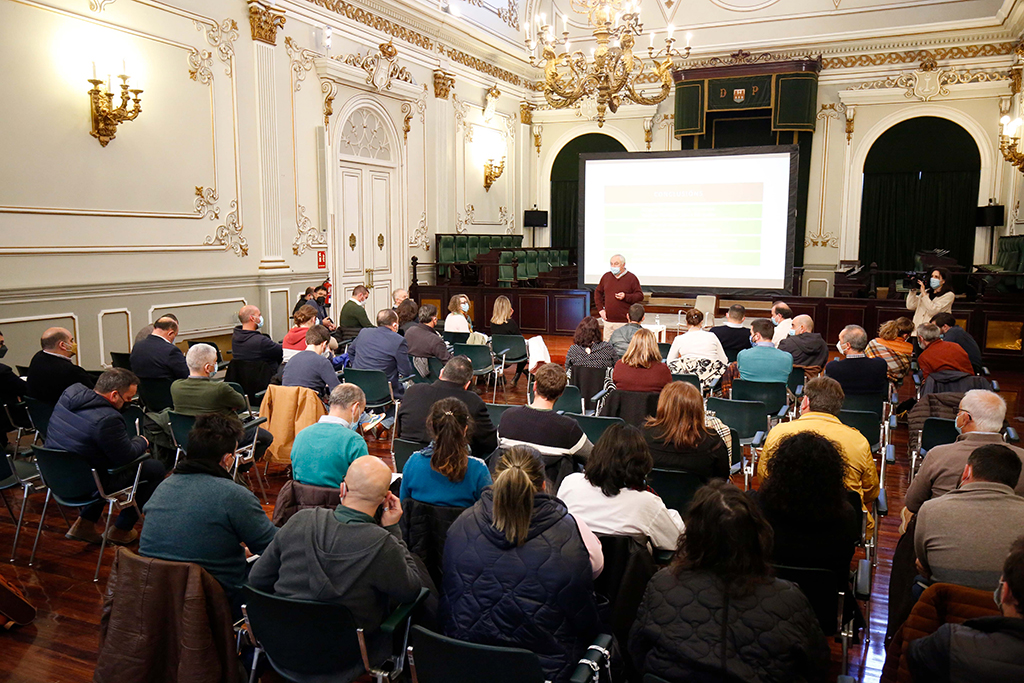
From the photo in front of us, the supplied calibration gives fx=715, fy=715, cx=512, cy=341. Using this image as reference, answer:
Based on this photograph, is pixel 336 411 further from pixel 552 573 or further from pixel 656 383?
pixel 656 383

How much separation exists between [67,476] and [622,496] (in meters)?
2.75

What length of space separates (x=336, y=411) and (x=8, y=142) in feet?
15.4

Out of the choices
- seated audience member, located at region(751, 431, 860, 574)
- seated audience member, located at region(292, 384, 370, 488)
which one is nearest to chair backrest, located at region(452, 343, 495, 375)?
seated audience member, located at region(292, 384, 370, 488)

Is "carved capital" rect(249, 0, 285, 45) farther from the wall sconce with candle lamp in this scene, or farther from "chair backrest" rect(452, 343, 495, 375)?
"chair backrest" rect(452, 343, 495, 375)

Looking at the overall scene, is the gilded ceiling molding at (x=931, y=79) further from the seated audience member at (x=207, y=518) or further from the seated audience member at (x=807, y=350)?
the seated audience member at (x=207, y=518)

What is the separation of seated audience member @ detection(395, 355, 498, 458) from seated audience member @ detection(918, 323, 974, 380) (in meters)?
3.44

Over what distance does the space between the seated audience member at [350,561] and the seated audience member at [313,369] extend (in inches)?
103

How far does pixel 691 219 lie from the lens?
10492 millimetres

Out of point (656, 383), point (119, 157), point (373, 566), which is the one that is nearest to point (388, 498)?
point (373, 566)

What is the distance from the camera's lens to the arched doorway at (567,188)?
14.6m

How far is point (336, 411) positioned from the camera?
10.9ft

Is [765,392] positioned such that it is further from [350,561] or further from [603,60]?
[603,60]

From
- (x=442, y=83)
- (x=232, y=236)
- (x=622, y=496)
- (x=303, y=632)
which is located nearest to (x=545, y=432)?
(x=622, y=496)

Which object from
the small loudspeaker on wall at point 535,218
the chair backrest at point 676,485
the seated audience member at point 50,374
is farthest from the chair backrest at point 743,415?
the small loudspeaker on wall at point 535,218
